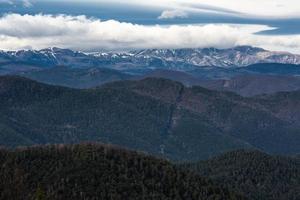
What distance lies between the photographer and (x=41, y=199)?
608 ft

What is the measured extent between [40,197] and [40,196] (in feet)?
3.16

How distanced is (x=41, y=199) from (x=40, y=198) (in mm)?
1326

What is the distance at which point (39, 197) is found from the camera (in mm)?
183000

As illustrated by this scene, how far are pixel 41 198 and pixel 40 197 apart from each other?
1572 mm

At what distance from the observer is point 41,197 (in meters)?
185

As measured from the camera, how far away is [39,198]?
183 m

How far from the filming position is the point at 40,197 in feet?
602

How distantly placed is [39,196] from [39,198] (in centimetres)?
144

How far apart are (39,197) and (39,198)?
1.61ft

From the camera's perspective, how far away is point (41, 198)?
185 meters

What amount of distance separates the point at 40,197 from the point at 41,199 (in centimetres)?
191

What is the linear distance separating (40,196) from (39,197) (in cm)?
58

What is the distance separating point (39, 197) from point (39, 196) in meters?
0.96

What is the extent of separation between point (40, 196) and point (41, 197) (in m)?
2.20
